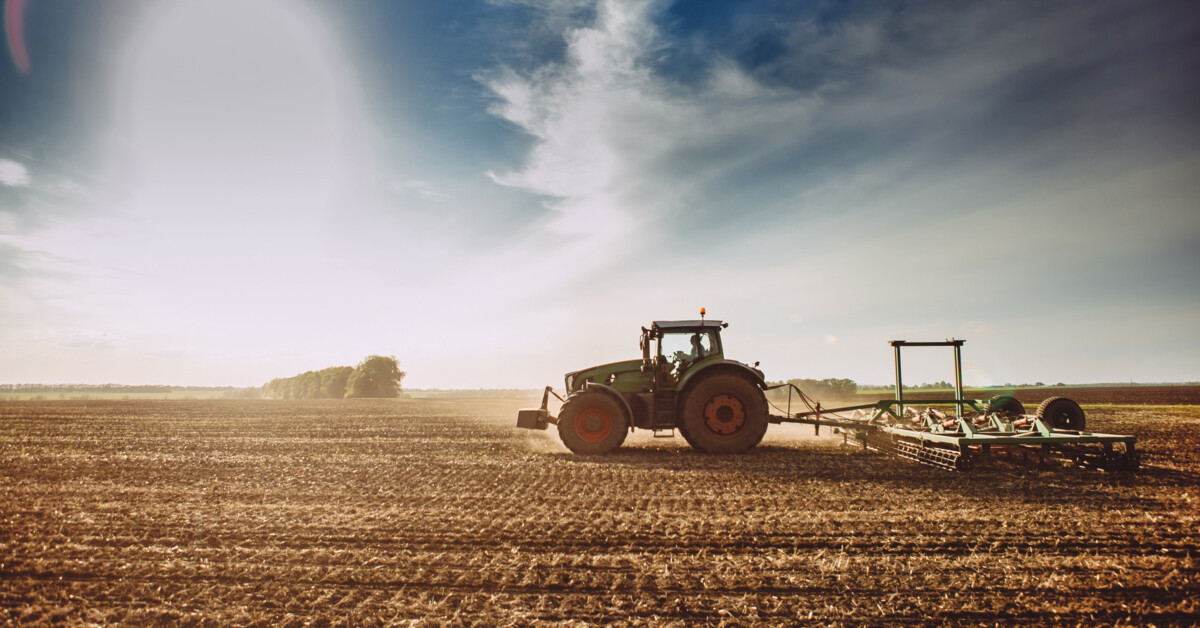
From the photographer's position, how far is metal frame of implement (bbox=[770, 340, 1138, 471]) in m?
8.97

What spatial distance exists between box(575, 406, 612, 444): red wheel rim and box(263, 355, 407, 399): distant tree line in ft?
208

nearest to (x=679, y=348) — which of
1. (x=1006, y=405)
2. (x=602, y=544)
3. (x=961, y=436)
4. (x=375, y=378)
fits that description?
(x=961, y=436)

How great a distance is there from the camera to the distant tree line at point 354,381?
68.4 m

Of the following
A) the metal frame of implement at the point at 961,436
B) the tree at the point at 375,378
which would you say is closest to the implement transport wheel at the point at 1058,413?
the metal frame of implement at the point at 961,436

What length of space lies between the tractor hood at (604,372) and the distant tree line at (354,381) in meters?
62.9

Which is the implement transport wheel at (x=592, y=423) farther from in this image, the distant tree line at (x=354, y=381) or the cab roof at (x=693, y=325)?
the distant tree line at (x=354, y=381)

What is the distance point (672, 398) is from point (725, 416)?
1078 millimetres

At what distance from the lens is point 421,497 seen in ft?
24.4

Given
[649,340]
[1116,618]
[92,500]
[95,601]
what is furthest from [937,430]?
[92,500]

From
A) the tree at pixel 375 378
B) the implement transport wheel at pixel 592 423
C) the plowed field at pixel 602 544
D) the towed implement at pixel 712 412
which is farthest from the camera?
the tree at pixel 375 378

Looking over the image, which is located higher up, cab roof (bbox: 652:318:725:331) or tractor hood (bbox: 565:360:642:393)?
cab roof (bbox: 652:318:725:331)

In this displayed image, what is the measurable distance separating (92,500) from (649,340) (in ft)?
29.6

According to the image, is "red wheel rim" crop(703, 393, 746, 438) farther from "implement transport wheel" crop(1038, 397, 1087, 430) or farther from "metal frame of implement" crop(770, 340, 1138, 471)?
"implement transport wheel" crop(1038, 397, 1087, 430)

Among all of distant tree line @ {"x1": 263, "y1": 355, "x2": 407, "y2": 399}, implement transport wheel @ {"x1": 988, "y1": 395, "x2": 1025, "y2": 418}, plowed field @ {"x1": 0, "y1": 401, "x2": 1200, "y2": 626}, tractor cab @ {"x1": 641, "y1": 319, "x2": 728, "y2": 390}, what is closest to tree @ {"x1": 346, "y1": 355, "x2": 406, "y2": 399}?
distant tree line @ {"x1": 263, "y1": 355, "x2": 407, "y2": 399}
